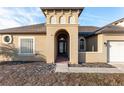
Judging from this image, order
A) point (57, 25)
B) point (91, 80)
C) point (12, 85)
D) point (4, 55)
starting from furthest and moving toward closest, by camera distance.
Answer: point (4, 55), point (57, 25), point (91, 80), point (12, 85)

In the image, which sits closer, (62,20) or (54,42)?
(62,20)

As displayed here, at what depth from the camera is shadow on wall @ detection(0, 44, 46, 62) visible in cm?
1856

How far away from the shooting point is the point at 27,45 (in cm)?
1848

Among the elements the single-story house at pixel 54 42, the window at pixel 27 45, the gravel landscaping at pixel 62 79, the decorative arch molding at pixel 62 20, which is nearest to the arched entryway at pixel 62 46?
the single-story house at pixel 54 42

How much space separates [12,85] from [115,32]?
12.1 metres

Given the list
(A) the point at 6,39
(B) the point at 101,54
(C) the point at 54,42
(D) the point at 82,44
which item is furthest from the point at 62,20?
(D) the point at 82,44

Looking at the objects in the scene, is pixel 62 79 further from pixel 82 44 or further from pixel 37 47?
pixel 82 44

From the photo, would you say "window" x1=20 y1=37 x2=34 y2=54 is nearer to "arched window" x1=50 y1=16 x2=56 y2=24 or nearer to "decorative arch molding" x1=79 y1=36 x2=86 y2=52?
"arched window" x1=50 y1=16 x2=56 y2=24

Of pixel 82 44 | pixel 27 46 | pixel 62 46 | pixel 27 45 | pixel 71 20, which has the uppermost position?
pixel 71 20

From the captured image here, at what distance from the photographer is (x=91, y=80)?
10.3m

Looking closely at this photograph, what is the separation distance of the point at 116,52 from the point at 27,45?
9.33 meters

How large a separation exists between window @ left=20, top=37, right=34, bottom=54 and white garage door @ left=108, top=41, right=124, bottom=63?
26.7 feet
